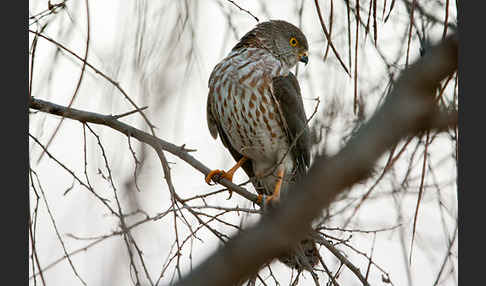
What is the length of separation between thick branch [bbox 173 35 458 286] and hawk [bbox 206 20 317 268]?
3.16m

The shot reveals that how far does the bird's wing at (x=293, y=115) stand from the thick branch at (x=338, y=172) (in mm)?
3308

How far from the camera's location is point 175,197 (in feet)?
8.47

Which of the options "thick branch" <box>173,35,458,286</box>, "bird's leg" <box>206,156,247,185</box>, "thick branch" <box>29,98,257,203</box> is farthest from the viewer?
"bird's leg" <box>206,156,247,185</box>

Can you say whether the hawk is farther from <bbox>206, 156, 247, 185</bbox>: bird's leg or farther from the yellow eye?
the yellow eye

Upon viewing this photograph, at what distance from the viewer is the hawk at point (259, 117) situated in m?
4.09

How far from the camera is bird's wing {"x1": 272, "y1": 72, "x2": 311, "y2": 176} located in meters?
4.14

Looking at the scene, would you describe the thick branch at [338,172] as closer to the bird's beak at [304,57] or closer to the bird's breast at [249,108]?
the bird's breast at [249,108]

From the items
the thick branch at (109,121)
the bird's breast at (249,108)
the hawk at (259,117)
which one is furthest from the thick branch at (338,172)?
the bird's breast at (249,108)

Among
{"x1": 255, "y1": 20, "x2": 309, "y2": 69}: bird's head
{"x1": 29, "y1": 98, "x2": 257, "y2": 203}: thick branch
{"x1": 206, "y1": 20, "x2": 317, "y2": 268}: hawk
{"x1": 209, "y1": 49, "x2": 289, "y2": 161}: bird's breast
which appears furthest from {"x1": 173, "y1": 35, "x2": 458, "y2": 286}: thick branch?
{"x1": 255, "y1": 20, "x2": 309, "y2": 69}: bird's head

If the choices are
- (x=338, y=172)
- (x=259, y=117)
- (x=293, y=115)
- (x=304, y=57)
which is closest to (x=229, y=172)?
(x=259, y=117)

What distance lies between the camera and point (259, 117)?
13.4ft

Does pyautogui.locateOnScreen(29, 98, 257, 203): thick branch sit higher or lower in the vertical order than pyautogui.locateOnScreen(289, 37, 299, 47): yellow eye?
lower

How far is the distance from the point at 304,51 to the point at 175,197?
2.64 metres

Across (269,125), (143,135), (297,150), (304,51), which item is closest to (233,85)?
(269,125)
